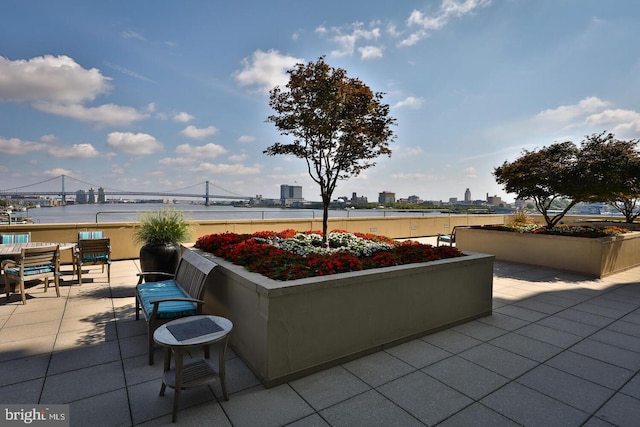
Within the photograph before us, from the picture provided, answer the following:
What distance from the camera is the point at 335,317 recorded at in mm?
3213

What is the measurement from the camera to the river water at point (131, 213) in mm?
7785

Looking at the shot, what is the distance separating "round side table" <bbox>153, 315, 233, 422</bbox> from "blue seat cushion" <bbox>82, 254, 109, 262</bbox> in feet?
15.4

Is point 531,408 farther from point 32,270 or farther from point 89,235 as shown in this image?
point 89,235

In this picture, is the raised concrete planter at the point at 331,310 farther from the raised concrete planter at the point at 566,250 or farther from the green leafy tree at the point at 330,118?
the raised concrete planter at the point at 566,250

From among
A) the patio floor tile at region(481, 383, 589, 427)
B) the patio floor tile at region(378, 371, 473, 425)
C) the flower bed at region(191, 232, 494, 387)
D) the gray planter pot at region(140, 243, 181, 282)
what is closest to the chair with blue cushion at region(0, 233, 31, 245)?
the gray planter pot at region(140, 243, 181, 282)

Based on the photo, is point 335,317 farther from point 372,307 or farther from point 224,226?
point 224,226

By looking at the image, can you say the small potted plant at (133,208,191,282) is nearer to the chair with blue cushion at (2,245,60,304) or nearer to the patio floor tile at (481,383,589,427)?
the chair with blue cushion at (2,245,60,304)

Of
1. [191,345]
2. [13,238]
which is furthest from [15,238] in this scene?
[191,345]

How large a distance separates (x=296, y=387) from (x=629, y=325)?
4605 millimetres

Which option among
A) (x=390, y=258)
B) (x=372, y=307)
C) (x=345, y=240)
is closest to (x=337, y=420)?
(x=372, y=307)

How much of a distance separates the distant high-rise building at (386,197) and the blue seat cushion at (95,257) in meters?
10.8

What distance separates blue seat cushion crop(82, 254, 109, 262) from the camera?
248 inches

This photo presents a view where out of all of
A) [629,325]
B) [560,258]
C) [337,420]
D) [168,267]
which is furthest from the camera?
[560,258]

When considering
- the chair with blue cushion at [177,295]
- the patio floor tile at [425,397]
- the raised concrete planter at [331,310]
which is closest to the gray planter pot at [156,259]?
the chair with blue cushion at [177,295]
